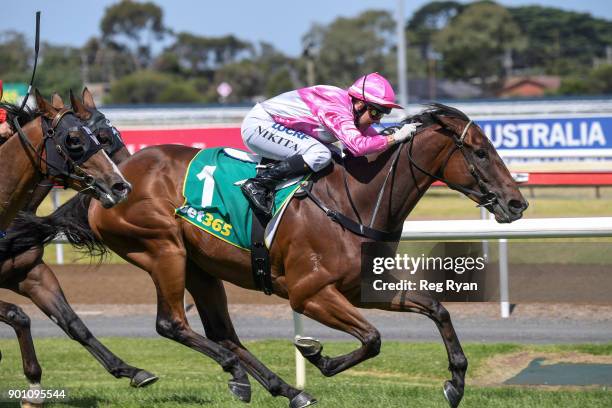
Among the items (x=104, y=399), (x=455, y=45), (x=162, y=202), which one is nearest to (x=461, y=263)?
(x=162, y=202)

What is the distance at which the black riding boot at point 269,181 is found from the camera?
5.83 m

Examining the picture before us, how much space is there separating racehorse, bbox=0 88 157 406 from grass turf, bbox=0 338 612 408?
0.23 metres

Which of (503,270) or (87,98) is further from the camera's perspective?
(503,270)

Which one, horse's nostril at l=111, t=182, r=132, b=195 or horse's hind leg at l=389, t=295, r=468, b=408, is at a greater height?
horse's nostril at l=111, t=182, r=132, b=195

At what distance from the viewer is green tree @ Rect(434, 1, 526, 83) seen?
7225 centimetres

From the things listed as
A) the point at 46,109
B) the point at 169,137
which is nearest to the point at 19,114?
the point at 46,109

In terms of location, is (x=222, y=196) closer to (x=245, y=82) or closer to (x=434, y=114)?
(x=434, y=114)

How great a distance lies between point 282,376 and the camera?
752cm

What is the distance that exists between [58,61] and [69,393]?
2756 inches

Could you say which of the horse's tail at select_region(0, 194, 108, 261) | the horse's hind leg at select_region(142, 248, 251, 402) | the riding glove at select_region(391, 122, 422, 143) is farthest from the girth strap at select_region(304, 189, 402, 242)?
the horse's tail at select_region(0, 194, 108, 261)

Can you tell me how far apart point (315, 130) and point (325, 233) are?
0.65 m

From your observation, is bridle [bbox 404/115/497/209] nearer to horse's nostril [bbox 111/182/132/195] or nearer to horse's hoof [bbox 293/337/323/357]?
horse's hoof [bbox 293/337/323/357]

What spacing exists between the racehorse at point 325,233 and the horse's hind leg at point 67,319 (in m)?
0.33

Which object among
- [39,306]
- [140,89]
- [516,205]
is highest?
[516,205]
